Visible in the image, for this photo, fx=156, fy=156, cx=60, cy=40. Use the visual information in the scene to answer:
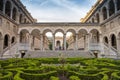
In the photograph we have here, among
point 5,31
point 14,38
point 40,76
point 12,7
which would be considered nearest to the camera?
point 40,76

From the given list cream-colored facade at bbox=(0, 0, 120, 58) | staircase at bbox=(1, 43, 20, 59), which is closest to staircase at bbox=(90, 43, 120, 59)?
cream-colored facade at bbox=(0, 0, 120, 58)

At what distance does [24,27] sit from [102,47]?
62.9 feet

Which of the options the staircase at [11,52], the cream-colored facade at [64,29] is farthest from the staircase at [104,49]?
the staircase at [11,52]

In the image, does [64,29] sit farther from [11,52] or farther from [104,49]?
[11,52]

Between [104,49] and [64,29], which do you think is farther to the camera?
[64,29]

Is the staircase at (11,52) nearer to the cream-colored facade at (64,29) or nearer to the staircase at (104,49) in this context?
the cream-colored facade at (64,29)

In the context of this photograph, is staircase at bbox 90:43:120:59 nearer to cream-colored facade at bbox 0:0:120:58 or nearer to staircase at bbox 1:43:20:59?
cream-colored facade at bbox 0:0:120:58

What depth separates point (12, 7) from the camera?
121 feet

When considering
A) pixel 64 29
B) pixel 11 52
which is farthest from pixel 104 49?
pixel 11 52

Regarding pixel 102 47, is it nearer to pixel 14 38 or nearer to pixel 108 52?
pixel 108 52

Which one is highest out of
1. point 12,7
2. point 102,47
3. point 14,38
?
point 12,7

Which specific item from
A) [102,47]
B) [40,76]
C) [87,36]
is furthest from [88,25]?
[40,76]

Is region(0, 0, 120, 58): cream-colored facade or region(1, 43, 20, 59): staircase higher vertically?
region(0, 0, 120, 58): cream-colored facade

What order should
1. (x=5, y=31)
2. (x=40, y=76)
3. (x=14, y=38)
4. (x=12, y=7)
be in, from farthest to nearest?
(x=14, y=38)
(x=12, y=7)
(x=5, y=31)
(x=40, y=76)
